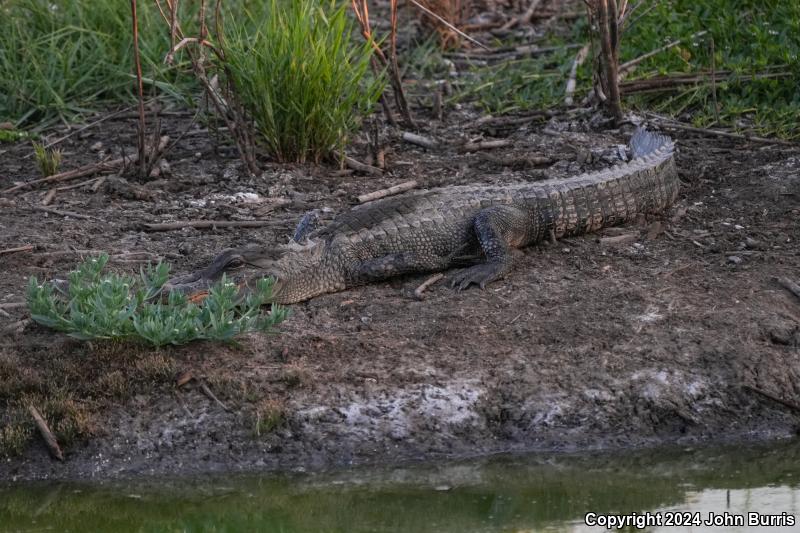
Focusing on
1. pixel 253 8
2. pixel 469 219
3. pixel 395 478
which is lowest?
pixel 395 478

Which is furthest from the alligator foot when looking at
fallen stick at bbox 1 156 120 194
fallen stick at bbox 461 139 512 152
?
fallen stick at bbox 1 156 120 194

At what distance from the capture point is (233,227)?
24.3ft

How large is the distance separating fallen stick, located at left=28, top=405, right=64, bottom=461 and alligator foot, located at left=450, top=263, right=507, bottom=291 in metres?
2.23

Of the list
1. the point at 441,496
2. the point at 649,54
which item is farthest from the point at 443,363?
the point at 649,54

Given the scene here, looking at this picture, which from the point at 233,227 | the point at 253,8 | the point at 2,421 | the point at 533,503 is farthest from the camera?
the point at 253,8

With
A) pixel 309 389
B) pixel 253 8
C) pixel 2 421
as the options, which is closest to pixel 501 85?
pixel 253 8

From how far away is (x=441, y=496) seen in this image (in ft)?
16.4

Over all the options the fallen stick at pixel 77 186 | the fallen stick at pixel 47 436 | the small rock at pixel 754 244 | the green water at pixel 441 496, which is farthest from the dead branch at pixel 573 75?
the fallen stick at pixel 47 436

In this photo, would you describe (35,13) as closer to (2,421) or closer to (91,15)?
(91,15)

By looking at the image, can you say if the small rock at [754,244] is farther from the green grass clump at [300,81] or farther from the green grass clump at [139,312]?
the green grass clump at [139,312]

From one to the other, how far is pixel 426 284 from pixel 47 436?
2.19 meters

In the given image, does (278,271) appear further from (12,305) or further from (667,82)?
(667,82)

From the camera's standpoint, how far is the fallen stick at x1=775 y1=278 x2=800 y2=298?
6.28 meters

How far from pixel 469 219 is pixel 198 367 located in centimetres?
204
